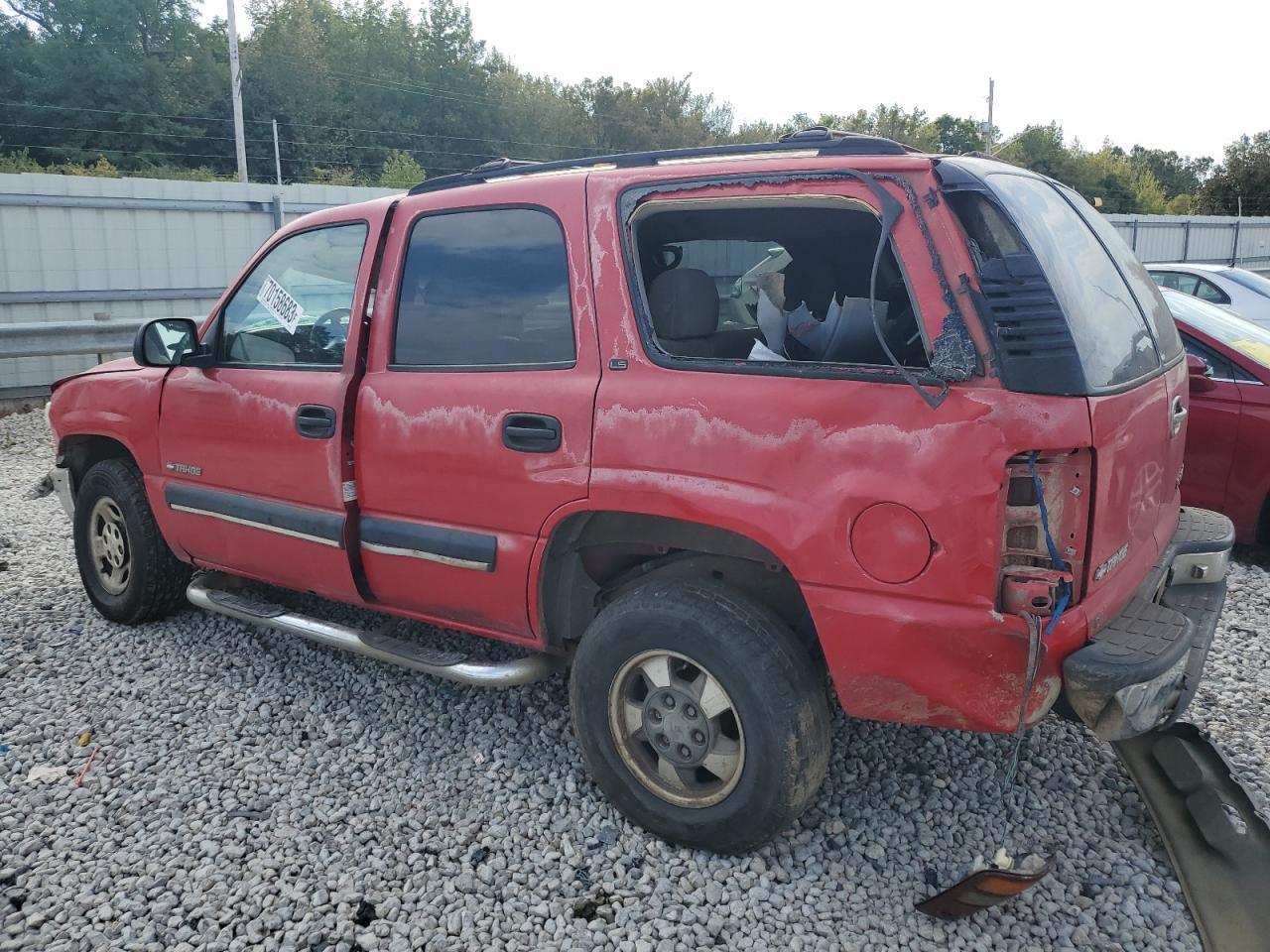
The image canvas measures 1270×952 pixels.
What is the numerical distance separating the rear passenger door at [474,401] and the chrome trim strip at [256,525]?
17 centimetres

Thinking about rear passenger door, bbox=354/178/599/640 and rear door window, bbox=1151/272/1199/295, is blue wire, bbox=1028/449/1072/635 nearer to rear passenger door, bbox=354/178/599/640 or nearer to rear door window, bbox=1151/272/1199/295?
→ rear passenger door, bbox=354/178/599/640

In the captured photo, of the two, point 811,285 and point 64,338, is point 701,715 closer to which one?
point 811,285

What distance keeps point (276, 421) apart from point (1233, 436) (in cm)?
490

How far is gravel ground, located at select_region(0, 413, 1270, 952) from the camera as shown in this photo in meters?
2.66

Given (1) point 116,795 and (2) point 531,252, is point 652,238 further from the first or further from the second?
(1) point 116,795

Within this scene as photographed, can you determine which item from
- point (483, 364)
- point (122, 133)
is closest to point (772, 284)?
point (483, 364)

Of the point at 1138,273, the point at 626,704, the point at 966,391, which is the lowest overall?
the point at 626,704

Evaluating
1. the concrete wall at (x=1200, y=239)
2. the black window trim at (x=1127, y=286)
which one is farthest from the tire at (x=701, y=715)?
the concrete wall at (x=1200, y=239)

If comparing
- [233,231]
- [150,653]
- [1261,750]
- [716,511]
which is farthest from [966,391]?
[233,231]

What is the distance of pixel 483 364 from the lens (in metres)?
3.29

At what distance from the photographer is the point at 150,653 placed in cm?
449

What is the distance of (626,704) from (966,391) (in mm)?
1408

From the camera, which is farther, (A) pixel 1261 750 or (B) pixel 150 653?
(B) pixel 150 653

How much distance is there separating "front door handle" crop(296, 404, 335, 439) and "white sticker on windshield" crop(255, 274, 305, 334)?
0.45m
